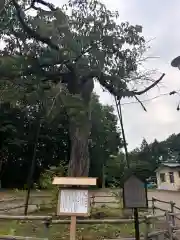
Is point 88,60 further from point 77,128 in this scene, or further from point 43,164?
point 43,164

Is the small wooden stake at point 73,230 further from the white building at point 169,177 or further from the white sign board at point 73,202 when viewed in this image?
the white building at point 169,177

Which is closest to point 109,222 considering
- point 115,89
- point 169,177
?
point 115,89

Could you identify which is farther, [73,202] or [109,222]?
[109,222]

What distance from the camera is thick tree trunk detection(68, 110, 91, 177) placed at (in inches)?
322

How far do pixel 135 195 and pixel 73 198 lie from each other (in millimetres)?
865

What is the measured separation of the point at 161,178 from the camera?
92.2 feet

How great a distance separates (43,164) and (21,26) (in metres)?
17.6

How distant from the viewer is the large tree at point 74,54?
291 inches

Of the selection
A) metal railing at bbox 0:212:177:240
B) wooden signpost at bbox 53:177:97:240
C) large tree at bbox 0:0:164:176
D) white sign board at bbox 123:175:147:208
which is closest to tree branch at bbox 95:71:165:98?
large tree at bbox 0:0:164:176

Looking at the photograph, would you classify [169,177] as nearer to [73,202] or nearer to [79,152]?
[79,152]

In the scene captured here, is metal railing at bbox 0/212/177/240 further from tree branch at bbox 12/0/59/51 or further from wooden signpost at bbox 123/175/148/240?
tree branch at bbox 12/0/59/51

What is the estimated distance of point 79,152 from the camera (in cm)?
838

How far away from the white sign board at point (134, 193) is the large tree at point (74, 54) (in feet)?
11.4

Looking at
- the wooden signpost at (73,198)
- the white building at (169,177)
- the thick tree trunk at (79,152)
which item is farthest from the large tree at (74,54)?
the white building at (169,177)
